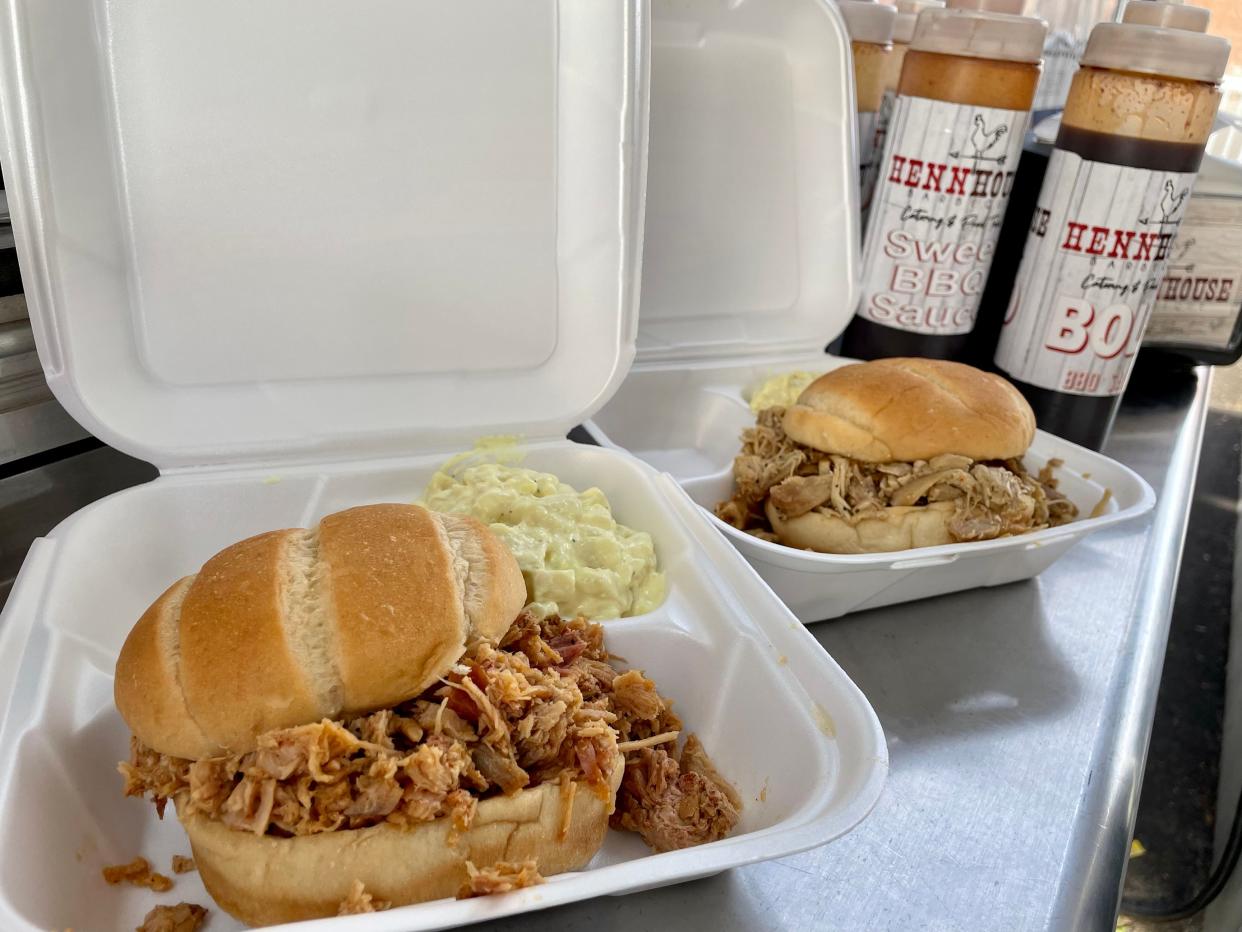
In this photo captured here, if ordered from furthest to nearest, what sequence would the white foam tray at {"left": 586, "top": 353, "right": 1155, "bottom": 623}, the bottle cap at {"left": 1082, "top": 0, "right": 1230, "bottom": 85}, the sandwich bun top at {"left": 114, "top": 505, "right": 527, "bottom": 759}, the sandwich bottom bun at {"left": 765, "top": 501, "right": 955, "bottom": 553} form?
the bottle cap at {"left": 1082, "top": 0, "right": 1230, "bottom": 85}
the sandwich bottom bun at {"left": 765, "top": 501, "right": 955, "bottom": 553}
the white foam tray at {"left": 586, "top": 353, "right": 1155, "bottom": 623}
the sandwich bun top at {"left": 114, "top": 505, "right": 527, "bottom": 759}

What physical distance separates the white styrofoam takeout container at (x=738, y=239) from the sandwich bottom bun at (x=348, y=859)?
39.5 inches

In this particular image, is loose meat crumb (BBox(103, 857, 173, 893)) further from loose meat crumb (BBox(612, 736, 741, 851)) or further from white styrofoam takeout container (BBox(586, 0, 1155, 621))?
white styrofoam takeout container (BBox(586, 0, 1155, 621))

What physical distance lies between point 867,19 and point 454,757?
6.47ft

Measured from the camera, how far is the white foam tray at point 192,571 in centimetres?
80

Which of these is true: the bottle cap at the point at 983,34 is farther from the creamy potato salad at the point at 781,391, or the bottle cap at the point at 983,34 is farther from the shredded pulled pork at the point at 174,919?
the shredded pulled pork at the point at 174,919

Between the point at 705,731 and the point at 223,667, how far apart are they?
0.60 metres

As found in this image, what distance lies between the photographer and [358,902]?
2.64 ft

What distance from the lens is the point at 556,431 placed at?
5.06ft

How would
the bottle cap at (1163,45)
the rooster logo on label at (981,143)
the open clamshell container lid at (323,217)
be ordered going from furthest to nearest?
the rooster logo on label at (981,143) → the bottle cap at (1163,45) → the open clamshell container lid at (323,217)

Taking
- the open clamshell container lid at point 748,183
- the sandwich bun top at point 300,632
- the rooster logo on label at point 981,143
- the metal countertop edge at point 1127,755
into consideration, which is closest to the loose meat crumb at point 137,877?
the sandwich bun top at point 300,632

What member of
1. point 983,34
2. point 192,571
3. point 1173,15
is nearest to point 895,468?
point 983,34

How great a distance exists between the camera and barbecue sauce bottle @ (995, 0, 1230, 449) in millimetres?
1631

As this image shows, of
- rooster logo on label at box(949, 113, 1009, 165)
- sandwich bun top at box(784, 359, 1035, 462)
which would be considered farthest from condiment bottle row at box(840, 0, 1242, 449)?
sandwich bun top at box(784, 359, 1035, 462)

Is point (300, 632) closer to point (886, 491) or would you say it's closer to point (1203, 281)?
point (886, 491)
